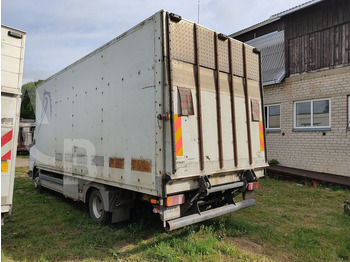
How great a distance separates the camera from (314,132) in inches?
377

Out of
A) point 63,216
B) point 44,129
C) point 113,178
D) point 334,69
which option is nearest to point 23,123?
point 44,129

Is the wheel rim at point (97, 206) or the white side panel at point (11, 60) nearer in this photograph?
the white side panel at point (11, 60)

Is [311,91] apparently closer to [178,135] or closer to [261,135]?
[261,135]

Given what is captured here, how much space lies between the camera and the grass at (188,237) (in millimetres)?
3993

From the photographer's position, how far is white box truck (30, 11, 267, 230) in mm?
3893

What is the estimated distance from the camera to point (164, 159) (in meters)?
3.81

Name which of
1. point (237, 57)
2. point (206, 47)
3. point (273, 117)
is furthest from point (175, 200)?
point (273, 117)

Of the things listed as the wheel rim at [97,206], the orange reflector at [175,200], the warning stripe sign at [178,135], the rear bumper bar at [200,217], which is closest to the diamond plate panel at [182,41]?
the warning stripe sign at [178,135]

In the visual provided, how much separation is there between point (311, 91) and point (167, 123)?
8.02 meters

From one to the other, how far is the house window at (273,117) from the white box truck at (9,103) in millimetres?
9741

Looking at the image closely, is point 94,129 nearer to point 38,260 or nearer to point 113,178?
point 113,178

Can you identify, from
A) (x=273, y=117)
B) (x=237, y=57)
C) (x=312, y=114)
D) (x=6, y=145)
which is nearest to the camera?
(x=6, y=145)

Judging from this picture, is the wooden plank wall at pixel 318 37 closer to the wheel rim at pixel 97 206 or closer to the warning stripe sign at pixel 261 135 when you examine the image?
the warning stripe sign at pixel 261 135

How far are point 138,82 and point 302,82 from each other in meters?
8.06
